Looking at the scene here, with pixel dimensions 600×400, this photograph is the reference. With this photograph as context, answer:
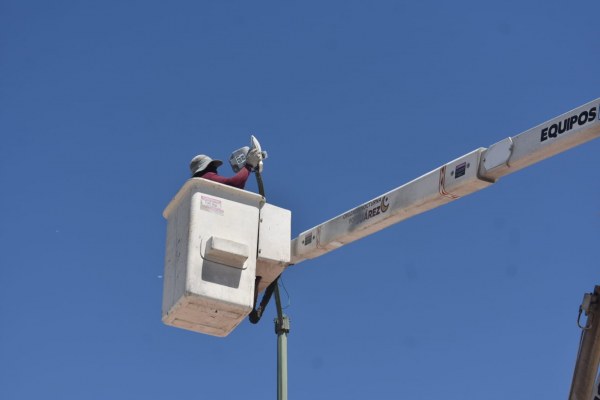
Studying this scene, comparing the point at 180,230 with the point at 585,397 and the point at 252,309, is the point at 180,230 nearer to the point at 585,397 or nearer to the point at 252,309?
the point at 252,309

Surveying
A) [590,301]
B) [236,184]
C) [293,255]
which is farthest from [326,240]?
[590,301]

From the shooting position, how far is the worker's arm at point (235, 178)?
8629mm

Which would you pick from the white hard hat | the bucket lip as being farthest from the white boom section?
the white hard hat

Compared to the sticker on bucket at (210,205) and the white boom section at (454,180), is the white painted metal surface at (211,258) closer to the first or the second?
the sticker on bucket at (210,205)

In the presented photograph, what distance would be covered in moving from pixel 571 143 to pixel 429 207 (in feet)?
5.23

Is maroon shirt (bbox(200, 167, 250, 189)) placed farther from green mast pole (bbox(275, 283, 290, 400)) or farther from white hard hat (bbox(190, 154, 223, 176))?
green mast pole (bbox(275, 283, 290, 400))

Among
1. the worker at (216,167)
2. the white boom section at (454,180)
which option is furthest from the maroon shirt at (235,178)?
the white boom section at (454,180)

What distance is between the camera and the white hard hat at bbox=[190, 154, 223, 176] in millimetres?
8859

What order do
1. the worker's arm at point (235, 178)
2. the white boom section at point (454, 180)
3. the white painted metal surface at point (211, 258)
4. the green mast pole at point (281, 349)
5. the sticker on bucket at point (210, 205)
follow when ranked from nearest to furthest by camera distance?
the white boom section at point (454, 180) → the white painted metal surface at point (211, 258) → the green mast pole at point (281, 349) → the sticker on bucket at point (210, 205) → the worker's arm at point (235, 178)

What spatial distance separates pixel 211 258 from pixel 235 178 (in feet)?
3.04

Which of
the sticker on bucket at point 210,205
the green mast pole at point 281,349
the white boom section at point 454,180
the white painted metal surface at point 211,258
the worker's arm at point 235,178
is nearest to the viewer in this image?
the white boom section at point 454,180

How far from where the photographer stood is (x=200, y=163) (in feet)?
29.2

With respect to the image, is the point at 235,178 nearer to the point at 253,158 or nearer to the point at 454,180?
the point at 253,158

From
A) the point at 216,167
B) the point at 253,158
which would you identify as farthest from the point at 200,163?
the point at 253,158
